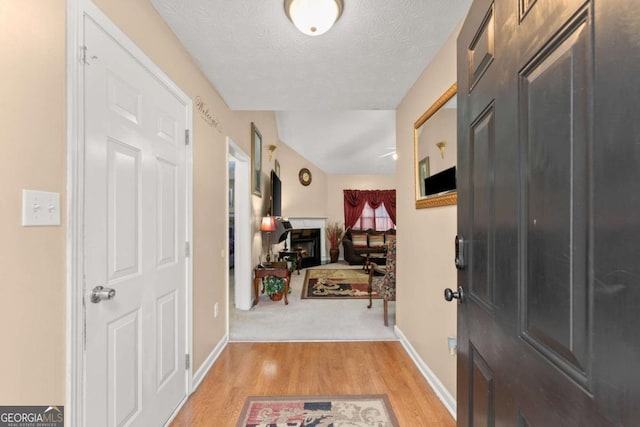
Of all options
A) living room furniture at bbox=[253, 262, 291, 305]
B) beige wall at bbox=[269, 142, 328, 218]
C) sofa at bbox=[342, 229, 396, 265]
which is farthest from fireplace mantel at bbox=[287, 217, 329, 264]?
living room furniture at bbox=[253, 262, 291, 305]

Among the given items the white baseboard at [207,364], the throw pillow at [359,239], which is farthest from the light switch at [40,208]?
the throw pillow at [359,239]

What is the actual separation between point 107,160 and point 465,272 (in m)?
1.54

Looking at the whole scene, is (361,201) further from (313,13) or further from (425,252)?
(313,13)

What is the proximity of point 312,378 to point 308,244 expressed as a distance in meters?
4.97

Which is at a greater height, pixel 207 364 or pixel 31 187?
pixel 31 187

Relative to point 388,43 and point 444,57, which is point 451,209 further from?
point 388,43

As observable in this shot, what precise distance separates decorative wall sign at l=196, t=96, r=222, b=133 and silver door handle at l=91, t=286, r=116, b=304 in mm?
1471

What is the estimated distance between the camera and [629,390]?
39 centimetres

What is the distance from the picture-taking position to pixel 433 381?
2.08 meters

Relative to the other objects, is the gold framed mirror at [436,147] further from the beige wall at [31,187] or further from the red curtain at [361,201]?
the red curtain at [361,201]

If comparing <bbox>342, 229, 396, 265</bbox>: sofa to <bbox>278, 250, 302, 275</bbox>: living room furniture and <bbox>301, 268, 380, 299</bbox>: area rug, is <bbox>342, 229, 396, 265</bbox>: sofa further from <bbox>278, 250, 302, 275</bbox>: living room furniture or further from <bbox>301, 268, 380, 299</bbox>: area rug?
<bbox>278, 250, 302, 275</bbox>: living room furniture

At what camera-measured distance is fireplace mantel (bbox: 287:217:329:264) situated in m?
7.27

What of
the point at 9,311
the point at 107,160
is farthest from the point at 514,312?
the point at 107,160

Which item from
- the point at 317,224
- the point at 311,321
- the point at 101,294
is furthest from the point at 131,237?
the point at 317,224
